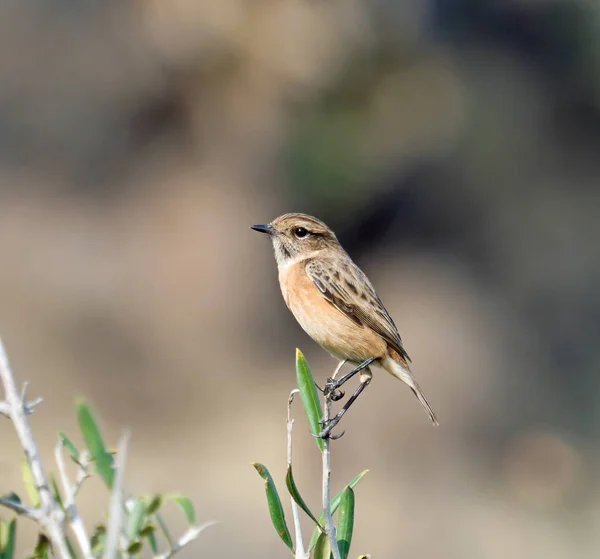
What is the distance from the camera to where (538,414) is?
42.5 ft

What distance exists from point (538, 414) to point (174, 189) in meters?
6.59

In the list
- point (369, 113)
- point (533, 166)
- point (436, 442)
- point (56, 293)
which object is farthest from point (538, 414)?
point (56, 293)

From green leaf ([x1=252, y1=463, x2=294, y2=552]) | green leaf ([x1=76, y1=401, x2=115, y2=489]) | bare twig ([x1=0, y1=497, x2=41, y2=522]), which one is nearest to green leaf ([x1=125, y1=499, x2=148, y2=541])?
green leaf ([x1=76, y1=401, x2=115, y2=489])

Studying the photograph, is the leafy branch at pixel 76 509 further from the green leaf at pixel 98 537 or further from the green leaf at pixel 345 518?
the green leaf at pixel 345 518

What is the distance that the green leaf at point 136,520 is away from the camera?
1769 mm

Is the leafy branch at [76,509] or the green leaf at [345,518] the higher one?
the leafy branch at [76,509]

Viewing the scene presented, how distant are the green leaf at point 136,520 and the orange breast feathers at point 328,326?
2.27 meters

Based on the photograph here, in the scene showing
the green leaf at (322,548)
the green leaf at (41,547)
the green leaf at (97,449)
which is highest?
the green leaf at (97,449)

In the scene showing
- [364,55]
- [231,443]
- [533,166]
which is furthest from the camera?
[533,166]

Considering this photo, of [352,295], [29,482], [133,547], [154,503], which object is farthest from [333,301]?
[133,547]

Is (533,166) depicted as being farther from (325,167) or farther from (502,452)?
(502,452)

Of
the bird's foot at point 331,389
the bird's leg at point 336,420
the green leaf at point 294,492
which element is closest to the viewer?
the green leaf at point 294,492

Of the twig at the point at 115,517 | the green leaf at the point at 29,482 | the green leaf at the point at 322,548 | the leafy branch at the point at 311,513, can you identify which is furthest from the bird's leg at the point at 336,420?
the twig at the point at 115,517

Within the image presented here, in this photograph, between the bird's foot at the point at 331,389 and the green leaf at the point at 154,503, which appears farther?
the bird's foot at the point at 331,389
